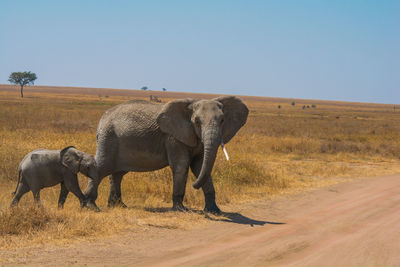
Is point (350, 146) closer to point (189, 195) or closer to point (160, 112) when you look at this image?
point (189, 195)

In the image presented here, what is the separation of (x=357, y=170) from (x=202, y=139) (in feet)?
32.7

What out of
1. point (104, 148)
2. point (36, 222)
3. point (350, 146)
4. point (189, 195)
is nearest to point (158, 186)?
point (189, 195)

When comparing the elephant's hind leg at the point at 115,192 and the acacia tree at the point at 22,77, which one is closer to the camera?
the elephant's hind leg at the point at 115,192

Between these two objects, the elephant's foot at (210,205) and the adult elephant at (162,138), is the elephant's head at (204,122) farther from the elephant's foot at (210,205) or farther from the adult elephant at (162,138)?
the elephant's foot at (210,205)

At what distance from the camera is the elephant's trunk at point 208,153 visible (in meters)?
8.09

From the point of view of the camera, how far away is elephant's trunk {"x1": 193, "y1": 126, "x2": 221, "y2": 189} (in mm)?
8094

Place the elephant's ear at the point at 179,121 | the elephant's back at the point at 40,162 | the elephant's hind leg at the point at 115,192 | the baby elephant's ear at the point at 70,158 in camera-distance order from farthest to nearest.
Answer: the elephant's hind leg at the point at 115,192 → the elephant's ear at the point at 179,121 → the baby elephant's ear at the point at 70,158 → the elephant's back at the point at 40,162

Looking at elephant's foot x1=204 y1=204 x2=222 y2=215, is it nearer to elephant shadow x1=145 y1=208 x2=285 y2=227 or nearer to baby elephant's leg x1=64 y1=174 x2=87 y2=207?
elephant shadow x1=145 y1=208 x2=285 y2=227

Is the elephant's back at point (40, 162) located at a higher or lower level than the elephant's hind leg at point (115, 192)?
higher

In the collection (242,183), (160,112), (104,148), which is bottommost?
(242,183)

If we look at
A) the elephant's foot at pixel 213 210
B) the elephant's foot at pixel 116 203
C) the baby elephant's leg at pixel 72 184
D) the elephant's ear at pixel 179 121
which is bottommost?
the elephant's foot at pixel 116 203

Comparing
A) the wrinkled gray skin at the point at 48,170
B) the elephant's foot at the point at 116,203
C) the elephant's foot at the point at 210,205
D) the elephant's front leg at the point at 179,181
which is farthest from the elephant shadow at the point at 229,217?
the wrinkled gray skin at the point at 48,170

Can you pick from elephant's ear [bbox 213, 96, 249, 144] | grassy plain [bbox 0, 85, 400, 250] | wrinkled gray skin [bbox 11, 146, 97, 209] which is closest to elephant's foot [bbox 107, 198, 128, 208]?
grassy plain [bbox 0, 85, 400, 250]

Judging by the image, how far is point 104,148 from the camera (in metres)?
9.64
